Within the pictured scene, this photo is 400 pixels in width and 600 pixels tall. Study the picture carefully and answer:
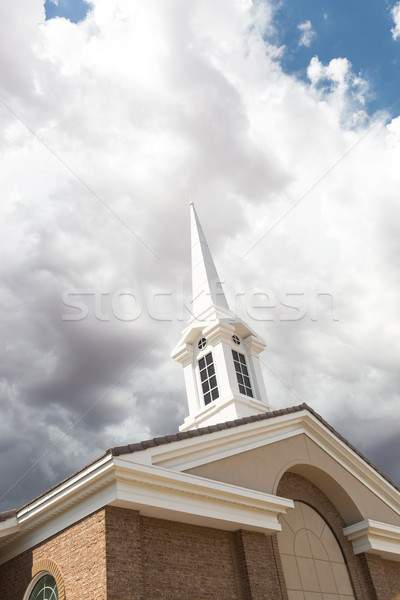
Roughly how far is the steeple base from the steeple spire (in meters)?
4.12

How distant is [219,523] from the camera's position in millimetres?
11422

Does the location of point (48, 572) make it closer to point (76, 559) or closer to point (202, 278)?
point (76, 559)

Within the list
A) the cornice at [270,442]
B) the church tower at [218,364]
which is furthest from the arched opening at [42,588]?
the church tower at [218,364]

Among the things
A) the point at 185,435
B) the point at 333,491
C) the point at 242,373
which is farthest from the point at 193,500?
the point at 242,373

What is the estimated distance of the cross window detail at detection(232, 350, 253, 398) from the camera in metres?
20.2

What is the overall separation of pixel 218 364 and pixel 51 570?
1060 cm

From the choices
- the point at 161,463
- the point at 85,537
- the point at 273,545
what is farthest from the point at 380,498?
the point at 85,537

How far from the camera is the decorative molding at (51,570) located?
9977 millimetres

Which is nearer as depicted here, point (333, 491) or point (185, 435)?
point (185, 435)

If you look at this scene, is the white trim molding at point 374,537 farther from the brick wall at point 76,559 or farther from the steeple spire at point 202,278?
the steeple spire at point 202,278

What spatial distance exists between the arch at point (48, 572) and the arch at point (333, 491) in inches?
279

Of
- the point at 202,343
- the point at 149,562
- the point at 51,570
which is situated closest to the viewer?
the point at 149,562

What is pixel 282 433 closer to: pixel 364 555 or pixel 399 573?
pixel 364 555

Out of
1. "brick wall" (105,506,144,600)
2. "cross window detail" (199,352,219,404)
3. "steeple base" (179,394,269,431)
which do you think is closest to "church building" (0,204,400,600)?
"brick wall" (105,506,144,600)
